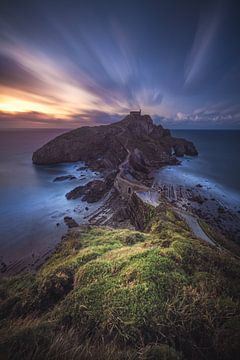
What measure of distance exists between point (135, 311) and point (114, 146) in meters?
58.3

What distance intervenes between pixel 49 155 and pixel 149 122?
4900cm

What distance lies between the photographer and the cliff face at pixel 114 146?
5534 centimetres

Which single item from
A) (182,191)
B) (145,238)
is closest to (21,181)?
(182,191)

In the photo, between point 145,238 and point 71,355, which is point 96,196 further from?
point 71,355

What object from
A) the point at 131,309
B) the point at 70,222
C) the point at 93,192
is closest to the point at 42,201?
the point at 93,192

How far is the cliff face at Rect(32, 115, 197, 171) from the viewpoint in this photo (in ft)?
182

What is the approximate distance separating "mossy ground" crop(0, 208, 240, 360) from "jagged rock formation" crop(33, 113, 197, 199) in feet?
109

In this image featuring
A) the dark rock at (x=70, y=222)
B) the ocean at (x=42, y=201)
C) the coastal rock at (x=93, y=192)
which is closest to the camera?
the ocean at (x=42, y=201)

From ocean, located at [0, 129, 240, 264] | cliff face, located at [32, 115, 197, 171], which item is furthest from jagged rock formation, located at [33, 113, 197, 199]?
ocean, located at [0, 129, 240, 264]

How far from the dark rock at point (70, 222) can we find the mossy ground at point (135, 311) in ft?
48.5

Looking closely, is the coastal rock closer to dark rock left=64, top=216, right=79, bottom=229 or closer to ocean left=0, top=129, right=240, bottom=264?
ocean left=0, top=129, right=240, bottom=264

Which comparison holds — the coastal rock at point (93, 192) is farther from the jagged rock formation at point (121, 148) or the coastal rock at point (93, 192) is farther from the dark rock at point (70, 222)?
the jagged rock formation at point (121, 148)

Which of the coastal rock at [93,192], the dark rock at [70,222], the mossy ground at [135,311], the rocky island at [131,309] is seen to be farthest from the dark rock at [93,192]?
the mossy ground at [135,311]

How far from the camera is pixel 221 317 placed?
3098mm
